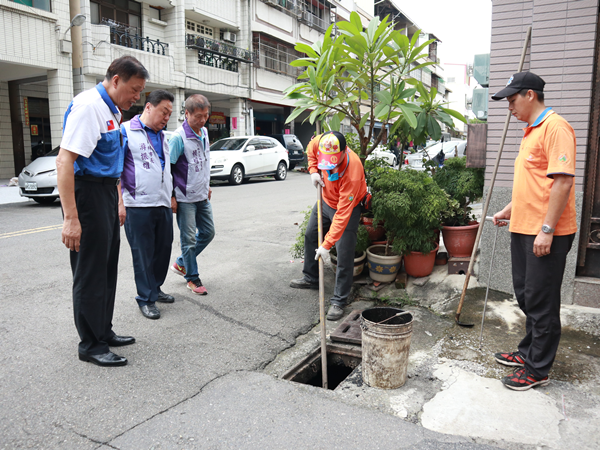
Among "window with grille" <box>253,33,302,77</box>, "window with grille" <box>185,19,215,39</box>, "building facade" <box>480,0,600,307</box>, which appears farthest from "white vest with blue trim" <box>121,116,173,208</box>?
"window with grille" <box>253,33,302,77</box>

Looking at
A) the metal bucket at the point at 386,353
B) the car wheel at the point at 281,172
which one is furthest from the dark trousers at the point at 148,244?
the car wheel at the point at 281,172

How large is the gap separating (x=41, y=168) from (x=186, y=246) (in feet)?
27.6

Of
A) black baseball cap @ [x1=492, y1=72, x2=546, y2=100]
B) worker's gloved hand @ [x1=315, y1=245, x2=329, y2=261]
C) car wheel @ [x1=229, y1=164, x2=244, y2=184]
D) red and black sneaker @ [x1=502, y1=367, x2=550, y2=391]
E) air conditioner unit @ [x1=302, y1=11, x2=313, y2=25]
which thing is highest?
air conditioner unit @ [x1=302, y1=11, x2=313, y2=25]

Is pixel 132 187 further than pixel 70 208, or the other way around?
pixel 132 187

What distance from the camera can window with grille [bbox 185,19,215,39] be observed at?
22859 mm

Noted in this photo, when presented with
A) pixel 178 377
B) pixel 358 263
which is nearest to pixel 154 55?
pixel 358 263

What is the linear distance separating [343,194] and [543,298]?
195 cm

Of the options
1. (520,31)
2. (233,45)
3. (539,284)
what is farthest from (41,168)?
(233,45)

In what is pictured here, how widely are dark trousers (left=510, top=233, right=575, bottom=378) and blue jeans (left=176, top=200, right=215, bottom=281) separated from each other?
9.99ft

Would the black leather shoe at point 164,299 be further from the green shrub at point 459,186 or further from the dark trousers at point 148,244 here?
the green shrub at point 459,186

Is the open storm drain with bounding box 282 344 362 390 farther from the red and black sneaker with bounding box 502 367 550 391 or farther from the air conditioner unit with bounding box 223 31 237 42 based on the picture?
the air conditioner unit with bounding box 223 31 237 42

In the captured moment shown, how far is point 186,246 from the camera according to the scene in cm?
495

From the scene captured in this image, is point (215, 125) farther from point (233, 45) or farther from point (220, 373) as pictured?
point (220, 373)

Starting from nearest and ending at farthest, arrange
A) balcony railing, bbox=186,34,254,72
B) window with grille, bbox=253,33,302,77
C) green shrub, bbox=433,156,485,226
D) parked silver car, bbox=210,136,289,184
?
1. green shrub, bbox=433,156,485,226
2. parked silver car, bbox=210,136,289,184
3. balcony railing, bbox=186,34,254,72
4. window with grille, bbox=253,33,302,77
